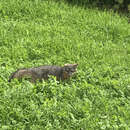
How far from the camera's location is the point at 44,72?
6883 mm

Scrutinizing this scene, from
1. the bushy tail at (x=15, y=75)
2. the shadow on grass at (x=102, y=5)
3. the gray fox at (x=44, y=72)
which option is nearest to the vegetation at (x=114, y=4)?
the shadow on grass at (x=102, y=5)

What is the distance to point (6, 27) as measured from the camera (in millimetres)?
9359

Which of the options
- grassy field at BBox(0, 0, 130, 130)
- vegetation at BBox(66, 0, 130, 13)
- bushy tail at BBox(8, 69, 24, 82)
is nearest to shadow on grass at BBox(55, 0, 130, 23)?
vegetation at BBox(66, 0, 130, 13)

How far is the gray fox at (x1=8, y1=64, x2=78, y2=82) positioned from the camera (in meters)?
6.67

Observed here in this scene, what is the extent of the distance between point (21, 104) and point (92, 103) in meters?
1.38

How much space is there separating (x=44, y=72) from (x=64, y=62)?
1465 millimetres

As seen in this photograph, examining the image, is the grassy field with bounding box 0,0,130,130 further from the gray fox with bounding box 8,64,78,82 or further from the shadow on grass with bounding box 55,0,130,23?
the shadow on grass with bounding box 55,0,130,23

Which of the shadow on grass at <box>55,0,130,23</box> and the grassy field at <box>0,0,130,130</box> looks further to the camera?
the shadow on grass at <box>55,0,130,23</box>

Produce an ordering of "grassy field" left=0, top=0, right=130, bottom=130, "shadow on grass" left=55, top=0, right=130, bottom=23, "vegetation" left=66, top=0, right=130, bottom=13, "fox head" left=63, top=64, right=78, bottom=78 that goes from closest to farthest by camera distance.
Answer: "grassy field" left=0, top=0, right=130, bottom=130
"fox head" left=63, top=64, right=78, bottom=78
"shadow on grass" left=55, top=0, right=130, bottom=23
"vegetation" left=66, top=0, right=130, bottom=13

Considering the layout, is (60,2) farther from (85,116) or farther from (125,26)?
(85,116)

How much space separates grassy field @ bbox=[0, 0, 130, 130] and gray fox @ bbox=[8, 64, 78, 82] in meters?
0.16

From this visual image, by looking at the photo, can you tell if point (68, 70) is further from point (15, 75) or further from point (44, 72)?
point (15, 75)

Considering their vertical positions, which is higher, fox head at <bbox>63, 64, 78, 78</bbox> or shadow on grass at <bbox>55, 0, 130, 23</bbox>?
fox head at <bbox>63, 64, 78, 78</bbox>

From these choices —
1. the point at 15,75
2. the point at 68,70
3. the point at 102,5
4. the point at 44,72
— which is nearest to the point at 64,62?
the point at 68,70
